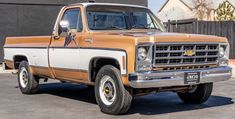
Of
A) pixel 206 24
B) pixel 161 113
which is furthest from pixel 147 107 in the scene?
pixel 206 24

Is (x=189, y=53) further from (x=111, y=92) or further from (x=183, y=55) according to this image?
(x=111, y=92)

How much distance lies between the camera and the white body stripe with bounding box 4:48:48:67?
35.8 ft

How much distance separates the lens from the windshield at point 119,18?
982 cm

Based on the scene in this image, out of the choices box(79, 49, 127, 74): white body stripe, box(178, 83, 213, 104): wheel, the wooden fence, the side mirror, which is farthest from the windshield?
the wooden fence

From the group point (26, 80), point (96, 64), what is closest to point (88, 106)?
point (96, 64)

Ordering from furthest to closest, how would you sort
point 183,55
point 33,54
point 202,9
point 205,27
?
point 202,9, point 205,27, point 33,54, point 183,55

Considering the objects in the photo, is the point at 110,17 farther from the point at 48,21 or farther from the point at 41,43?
the point at 48,21

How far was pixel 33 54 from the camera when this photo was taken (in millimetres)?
11367

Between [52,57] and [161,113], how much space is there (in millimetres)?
2797

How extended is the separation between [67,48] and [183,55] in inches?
96.0

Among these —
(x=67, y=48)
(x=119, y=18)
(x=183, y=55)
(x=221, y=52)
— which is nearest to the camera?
(x=183, y=55)

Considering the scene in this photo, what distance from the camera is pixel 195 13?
6369 cm

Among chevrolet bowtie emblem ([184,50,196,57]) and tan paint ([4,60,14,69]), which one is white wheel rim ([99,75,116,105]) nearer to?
chevrolet bowtie emblem ([184,50,196,57])

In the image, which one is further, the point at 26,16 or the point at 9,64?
the point at 26,16
